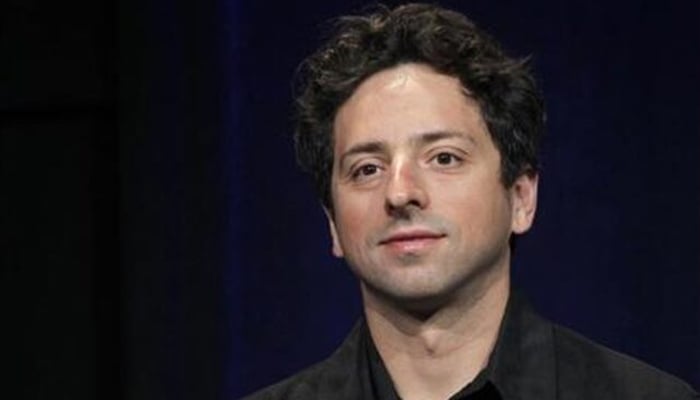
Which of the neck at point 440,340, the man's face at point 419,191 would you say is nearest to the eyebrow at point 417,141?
the man's face at point 419,191

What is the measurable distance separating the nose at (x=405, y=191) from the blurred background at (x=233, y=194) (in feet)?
1.89

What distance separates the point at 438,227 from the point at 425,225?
0.04ft

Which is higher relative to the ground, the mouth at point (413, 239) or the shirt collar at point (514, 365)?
the mouth at point (413, 239)

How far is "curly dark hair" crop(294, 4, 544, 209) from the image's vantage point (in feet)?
4.73

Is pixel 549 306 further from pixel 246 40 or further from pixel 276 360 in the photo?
pixel 246 40

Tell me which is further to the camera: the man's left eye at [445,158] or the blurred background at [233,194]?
the blurred background at [233,194]

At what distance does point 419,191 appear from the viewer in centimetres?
134

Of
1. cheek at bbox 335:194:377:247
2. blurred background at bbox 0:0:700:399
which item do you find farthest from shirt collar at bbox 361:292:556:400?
blurred background at bbox 0:0:700:399

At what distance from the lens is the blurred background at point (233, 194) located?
188 cm

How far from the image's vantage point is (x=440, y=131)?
138 cm

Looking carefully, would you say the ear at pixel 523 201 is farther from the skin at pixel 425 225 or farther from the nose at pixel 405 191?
the nose at pixel 405 191

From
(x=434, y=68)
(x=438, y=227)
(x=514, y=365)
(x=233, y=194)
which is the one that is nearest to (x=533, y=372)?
(x=514, y=365)

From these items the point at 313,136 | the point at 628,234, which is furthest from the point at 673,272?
the point at 313,136

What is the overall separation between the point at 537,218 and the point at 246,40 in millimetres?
421
